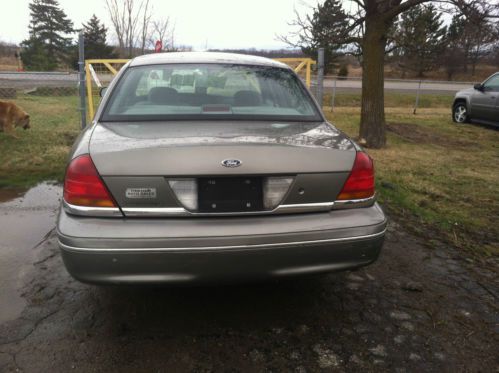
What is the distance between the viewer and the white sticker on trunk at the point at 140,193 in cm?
220

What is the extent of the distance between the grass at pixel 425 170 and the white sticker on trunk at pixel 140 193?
2940mm

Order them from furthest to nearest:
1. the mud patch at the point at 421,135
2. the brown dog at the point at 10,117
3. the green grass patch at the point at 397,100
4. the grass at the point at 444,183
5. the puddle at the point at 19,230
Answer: the green grass patch at the point at 397,100 < the mud patch at the point at 421,135 < the brown dog at the point at 10,117 < the grass at the point at 444,183 < the puddle at the point at 19,230

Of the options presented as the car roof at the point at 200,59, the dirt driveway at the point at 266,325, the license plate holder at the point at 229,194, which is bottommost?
the dirt driveway at the point at 266,325

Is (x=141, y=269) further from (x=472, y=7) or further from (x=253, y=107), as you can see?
(x=472, y=7)

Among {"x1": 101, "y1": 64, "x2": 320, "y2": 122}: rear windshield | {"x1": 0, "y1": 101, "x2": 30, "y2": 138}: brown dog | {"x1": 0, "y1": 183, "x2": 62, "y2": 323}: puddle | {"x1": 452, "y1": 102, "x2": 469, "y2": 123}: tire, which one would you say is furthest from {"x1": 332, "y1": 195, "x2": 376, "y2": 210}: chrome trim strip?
{"x1": 452, "y1": 102, "x2": 469, "y2": 123}: tire

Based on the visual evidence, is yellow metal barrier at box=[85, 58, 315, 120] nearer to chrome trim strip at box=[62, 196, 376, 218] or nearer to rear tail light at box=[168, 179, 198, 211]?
chrome trim strip at box=[62, 196, 376, 218]

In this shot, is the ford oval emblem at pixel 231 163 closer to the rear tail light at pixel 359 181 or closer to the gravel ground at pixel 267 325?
the rear tail light at pixel 359 181

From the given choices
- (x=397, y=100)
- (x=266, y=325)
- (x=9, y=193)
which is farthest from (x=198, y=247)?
(x=397, y=100)

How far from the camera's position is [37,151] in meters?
7.02

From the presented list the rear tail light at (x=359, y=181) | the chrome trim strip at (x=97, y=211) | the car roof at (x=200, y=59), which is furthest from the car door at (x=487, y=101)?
the chrome trim strip at (x=97, y=211)

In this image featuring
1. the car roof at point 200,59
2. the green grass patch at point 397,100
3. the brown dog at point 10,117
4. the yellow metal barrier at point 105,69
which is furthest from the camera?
the green grass patch at point 397,100

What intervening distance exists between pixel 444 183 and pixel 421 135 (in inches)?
177

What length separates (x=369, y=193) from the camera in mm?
2535

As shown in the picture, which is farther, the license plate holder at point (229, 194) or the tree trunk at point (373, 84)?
the tree trunk at point (373, 84)
